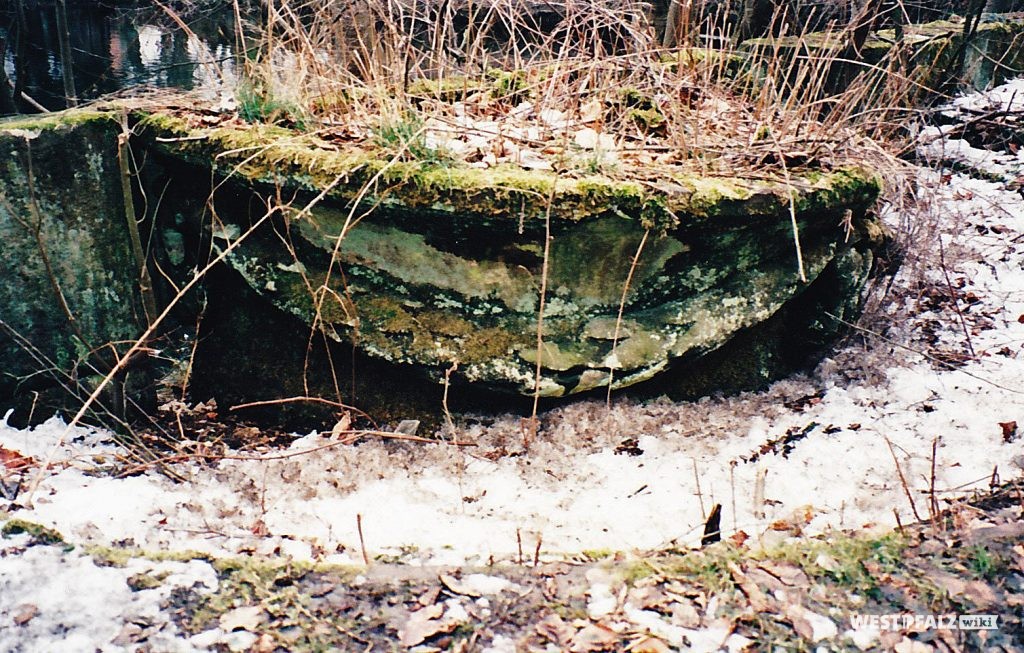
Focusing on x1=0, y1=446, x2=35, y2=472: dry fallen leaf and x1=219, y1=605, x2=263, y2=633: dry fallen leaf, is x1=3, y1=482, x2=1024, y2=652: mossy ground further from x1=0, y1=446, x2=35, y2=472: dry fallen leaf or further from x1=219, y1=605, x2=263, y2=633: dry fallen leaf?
x1=0, y1=446, x2=35, y2=472: dry fallen leaf

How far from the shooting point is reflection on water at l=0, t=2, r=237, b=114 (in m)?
5.74

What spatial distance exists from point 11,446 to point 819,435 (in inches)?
126

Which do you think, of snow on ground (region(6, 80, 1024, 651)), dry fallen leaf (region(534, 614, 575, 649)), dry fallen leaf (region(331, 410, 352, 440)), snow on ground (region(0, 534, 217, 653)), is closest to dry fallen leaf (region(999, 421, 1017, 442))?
snow on ground (region(6, 80, 1024, 651))

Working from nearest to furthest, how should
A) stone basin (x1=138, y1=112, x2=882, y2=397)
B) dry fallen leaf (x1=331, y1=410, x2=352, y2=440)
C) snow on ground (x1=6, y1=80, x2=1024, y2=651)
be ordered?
snow on ground (x1=6, y1=80, x2=1024, y2=651), stone basin (x1=138, y1=112, x2=882, y2=397), dry fallen leaf (x1=331, y1=410, x2=352, y2=440)

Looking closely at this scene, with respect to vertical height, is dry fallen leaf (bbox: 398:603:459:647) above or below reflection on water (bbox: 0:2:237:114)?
below

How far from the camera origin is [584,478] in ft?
9.51

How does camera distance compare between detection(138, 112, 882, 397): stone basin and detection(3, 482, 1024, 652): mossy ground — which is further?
detection(138, 112, 882, 397): stone basin

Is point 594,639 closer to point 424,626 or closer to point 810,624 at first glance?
point 424,626

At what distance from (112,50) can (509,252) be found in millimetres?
5478

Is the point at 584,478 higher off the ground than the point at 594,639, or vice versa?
the point at 594,639

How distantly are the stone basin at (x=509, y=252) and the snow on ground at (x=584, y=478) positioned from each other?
33 cm

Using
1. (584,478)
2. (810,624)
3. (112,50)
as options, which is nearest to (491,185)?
(584,478)

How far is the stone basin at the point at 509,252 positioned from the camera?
2.88m

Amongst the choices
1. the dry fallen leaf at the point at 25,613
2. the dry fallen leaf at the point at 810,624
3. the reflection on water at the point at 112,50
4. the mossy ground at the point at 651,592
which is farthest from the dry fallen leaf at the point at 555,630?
the reflection on water at the point at 112,50
